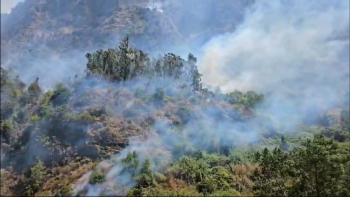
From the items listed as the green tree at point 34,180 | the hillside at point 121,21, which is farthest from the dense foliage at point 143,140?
the hillside at point 121,21

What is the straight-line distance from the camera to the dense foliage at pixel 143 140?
103ft

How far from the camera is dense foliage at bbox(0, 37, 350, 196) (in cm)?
3128

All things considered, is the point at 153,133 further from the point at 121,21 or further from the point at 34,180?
the point at 121,21

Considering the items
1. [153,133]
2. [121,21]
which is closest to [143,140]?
[153,133]

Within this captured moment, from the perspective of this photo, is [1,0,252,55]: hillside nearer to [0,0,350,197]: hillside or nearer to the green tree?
[0,0,350,197]: hillside

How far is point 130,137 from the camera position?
41.9 m

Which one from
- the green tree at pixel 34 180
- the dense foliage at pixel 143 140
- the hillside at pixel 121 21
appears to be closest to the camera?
the dense foliage at pixel 143 140

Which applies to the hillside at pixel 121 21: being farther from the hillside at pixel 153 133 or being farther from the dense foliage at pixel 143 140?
the dense foliage at pixel 143 140

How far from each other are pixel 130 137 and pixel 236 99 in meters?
30.0

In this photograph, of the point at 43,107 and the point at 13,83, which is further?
the point at 43,107

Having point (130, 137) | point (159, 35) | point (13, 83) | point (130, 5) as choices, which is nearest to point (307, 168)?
point (130, 137)

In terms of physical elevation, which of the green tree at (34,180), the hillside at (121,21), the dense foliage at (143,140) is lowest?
the green tree at (34,180)

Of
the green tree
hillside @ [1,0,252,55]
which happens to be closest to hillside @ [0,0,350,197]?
the green tree

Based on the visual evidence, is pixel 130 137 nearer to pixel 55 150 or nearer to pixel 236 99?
pixel 55 150
